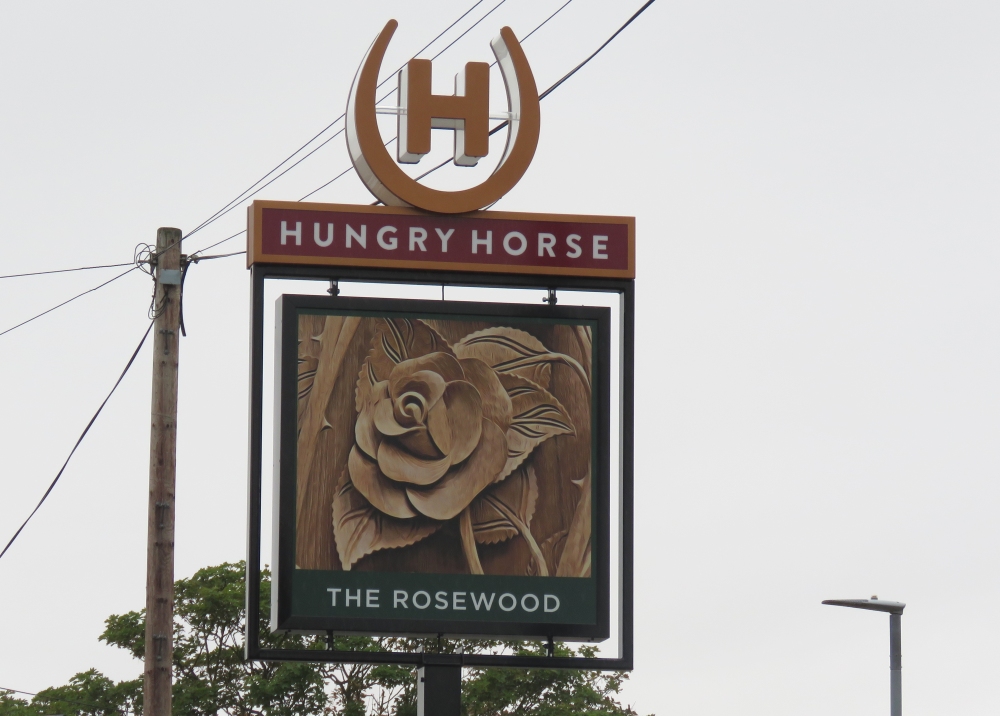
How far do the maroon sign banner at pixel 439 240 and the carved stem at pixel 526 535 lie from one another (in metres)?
2.04

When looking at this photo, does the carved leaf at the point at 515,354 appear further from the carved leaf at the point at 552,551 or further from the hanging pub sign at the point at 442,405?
the carved leaf at the point at 552,551

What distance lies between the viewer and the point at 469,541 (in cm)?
1427

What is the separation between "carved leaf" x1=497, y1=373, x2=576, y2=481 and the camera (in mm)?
14555

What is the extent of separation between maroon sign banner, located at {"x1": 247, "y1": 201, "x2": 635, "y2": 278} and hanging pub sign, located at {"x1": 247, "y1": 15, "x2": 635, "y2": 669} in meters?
0.02

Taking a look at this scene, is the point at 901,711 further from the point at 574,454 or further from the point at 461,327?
the point at 461,327

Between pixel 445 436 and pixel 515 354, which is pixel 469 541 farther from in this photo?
pixel 515 354

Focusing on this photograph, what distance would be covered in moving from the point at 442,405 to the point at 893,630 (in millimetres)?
6963

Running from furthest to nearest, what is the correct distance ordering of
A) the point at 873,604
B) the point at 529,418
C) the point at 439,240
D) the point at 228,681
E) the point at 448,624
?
the point at 228,681 → the point at 873,604 → the point at 439,240 → the point at 529,418 → the point at 448,624

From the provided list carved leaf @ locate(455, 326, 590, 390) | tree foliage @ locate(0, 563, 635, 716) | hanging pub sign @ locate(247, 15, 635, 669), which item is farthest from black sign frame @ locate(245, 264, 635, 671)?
tree foliage @ locate(0, 563, 635, 716)

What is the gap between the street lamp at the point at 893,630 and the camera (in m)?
18.5

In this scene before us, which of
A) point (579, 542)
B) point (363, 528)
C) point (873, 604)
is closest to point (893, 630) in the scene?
point (873, 604)

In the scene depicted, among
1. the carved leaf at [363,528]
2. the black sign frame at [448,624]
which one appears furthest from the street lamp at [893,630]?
the carved leaf at [363,528]

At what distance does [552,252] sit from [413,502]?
2497mm

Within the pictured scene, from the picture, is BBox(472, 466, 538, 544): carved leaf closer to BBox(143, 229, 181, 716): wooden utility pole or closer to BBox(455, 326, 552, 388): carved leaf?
BBox(455, 326, 552, 388): carved leaf
